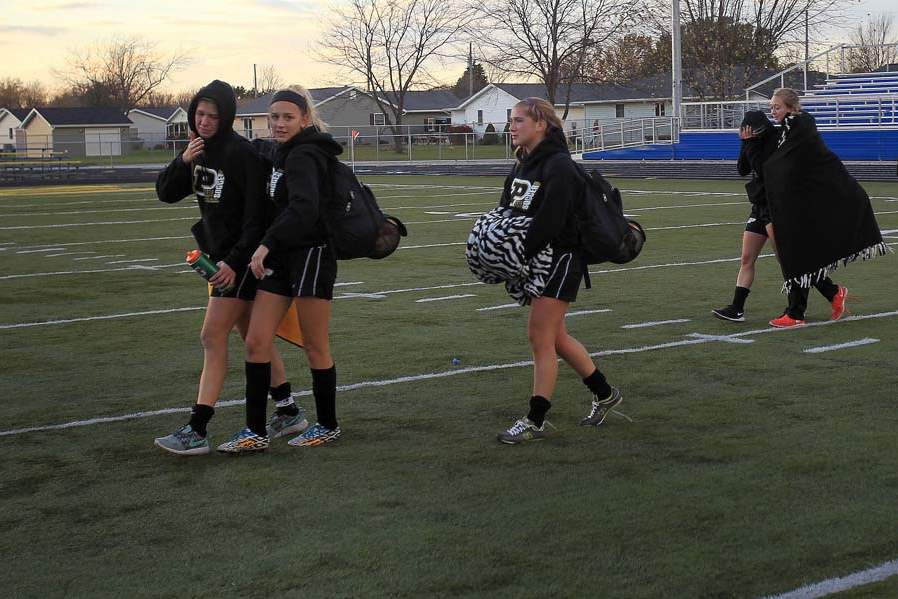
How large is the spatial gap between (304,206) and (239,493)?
126cm

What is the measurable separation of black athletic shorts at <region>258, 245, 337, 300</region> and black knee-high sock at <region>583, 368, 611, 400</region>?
4.61ft

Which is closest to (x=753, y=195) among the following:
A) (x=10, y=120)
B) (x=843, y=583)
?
(x=843, y=583)

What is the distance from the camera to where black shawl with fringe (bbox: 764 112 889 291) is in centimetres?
932

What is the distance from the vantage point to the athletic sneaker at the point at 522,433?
614cm

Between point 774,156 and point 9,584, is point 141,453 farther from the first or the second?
point 774,156

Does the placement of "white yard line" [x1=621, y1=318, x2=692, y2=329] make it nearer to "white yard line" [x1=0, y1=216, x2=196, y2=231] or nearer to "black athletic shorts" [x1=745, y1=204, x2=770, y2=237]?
"black athletic shorts" [x1=745, y1=204, x2=770, y2=237]

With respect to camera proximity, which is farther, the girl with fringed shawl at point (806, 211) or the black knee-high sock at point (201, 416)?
the girl with fringed shawl at point (806, 211)

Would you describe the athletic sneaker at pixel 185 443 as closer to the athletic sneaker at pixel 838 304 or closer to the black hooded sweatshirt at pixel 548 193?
the black hooded sweatshirt at pixel 548 193

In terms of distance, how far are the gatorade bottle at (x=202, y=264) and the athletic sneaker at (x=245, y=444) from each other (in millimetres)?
785

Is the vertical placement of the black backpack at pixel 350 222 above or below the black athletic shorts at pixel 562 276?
above

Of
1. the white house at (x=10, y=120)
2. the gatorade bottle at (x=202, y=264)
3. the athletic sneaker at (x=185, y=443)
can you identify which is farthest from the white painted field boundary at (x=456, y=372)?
the white house at (x=10, y=120)

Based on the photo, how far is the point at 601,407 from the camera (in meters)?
6.51

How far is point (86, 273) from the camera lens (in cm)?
1376

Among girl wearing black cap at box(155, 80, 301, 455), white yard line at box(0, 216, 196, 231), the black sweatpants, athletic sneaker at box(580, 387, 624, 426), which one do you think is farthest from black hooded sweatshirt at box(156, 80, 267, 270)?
white yard line at box(0, 216, 196, 231)
